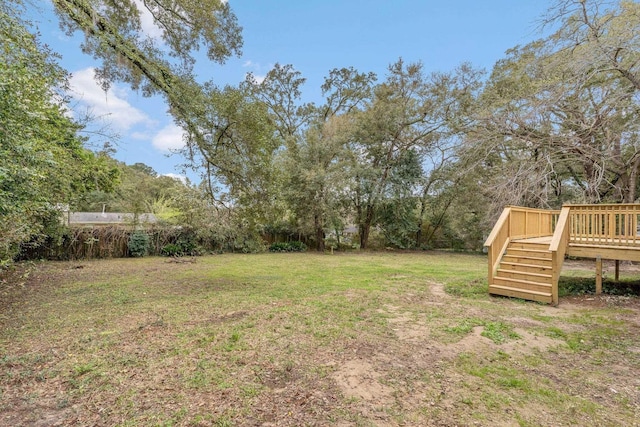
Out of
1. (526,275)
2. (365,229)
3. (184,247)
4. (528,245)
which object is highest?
(365,229)

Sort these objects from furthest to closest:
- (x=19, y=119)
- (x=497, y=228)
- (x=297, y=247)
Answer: (x=297, y=247) → (x=497, y=228) → (x=19, y=119)

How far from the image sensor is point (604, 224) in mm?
6273

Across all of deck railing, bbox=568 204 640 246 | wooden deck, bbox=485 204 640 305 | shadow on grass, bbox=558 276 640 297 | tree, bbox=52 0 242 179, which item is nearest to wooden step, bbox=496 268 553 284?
wooden deck, bbox=485 204 640 305

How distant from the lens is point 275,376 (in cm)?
278

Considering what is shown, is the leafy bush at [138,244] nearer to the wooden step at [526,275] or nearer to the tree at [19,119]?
the tree at [19,119]

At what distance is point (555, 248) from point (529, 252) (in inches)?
37.2

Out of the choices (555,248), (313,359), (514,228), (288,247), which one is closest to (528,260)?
(555,248)

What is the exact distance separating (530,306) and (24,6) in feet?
30.3

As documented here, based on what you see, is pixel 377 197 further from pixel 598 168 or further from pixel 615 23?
pixel 615 23

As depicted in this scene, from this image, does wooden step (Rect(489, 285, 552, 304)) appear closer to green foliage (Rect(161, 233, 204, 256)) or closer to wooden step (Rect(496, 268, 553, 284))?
wooden step (Rect(496, 268, 553, 284))

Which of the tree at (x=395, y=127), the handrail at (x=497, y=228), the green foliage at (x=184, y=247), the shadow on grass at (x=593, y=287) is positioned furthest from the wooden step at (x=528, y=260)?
the green foliage at (x=184, y=247)

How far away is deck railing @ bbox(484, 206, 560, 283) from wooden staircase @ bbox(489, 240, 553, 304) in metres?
0.17

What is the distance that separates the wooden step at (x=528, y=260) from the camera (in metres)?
6.10

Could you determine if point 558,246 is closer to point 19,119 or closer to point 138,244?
point 19,119
